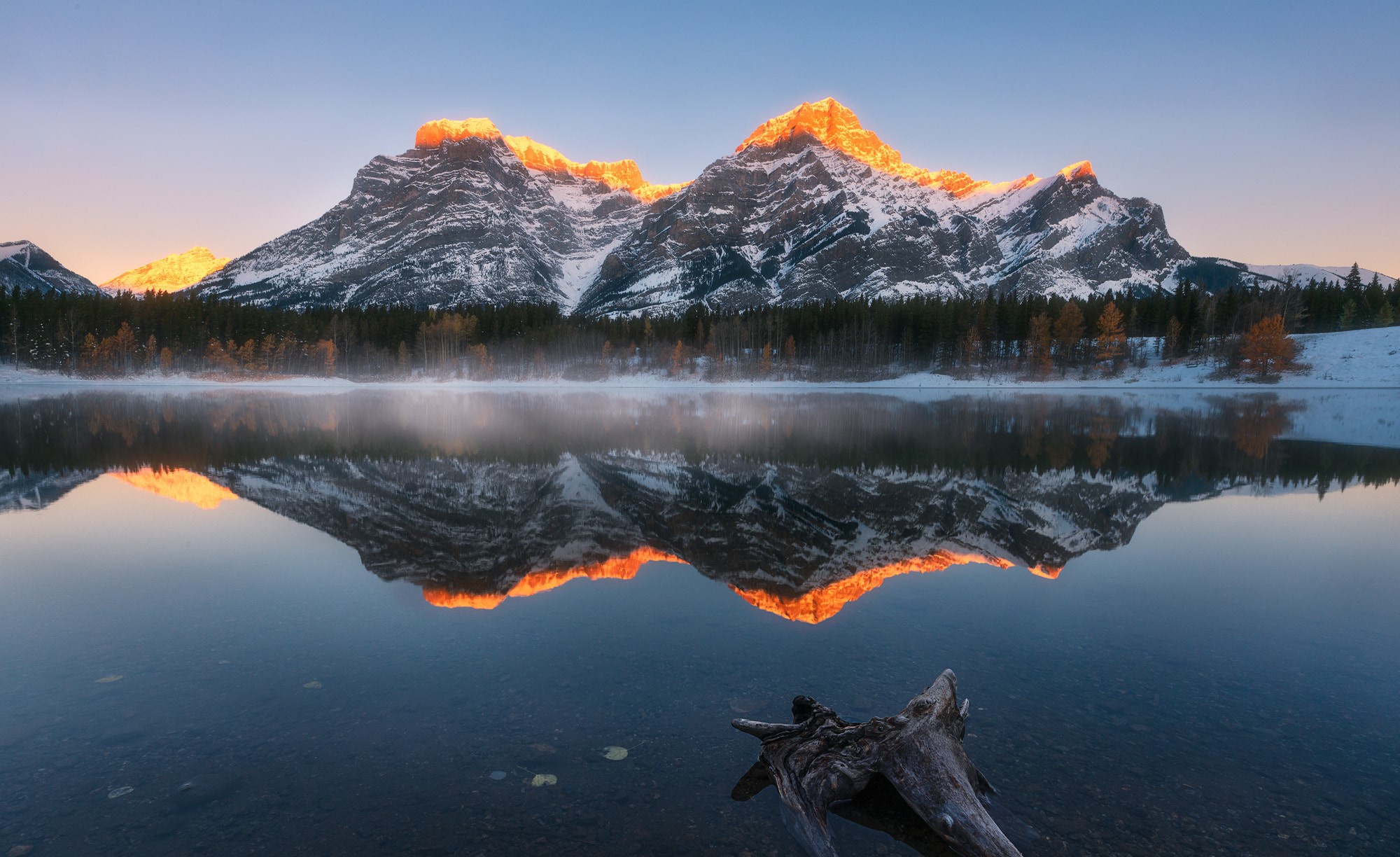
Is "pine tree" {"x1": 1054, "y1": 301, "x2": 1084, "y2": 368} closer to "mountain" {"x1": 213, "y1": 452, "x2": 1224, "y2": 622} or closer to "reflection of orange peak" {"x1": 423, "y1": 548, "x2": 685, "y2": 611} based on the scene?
"mountain" {"x1": 213, "y1": 452, "x2": 1224, "y2": 622}

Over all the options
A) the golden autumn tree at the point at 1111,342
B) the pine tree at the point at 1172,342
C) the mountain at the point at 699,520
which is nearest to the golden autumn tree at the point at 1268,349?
the pine tree at the point at 1172,342

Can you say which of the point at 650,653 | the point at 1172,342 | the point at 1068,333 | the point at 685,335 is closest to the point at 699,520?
the point at 650,653

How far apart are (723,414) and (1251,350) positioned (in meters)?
95.4

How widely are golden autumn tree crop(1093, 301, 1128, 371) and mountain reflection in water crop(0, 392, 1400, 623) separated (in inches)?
3020

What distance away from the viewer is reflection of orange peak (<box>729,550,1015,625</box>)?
10.9 metres

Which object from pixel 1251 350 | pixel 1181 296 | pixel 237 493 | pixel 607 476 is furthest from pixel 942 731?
pixel 1181 296

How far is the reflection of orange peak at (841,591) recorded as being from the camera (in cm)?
1094

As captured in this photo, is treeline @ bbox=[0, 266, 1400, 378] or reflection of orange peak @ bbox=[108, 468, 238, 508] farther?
treeline @ bbox=[0, 266, 1400, 378]

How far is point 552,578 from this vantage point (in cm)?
1250

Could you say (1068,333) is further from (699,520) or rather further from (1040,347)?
(699,520)

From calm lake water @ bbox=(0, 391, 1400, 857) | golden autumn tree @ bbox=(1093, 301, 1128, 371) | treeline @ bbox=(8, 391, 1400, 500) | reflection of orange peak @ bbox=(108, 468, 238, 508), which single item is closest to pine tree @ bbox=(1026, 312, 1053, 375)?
golden autumn tree @ bbox=(1093, 301, 1128, 371)

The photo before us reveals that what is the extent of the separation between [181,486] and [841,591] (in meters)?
21.0

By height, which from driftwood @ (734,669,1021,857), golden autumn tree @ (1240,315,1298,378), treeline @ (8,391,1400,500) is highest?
golden autumn tree @ (1240,315,1298,378)

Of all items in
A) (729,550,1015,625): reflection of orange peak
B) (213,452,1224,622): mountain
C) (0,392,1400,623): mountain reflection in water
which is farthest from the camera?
(0,392,1400,623): mountain reflection in water
